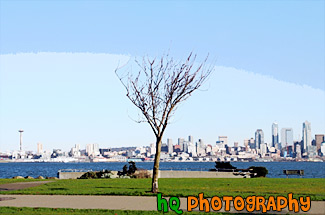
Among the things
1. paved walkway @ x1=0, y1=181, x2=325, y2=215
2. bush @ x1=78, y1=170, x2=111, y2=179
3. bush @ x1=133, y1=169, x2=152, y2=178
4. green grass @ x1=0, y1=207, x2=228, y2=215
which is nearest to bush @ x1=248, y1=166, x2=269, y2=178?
bush @ x1=133, y1=169, x2=152, y2=178

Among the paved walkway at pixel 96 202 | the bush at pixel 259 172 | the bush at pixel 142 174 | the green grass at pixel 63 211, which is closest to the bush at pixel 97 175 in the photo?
the bush at pixel 142 174

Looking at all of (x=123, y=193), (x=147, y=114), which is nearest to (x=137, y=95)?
(x=147, y=114)

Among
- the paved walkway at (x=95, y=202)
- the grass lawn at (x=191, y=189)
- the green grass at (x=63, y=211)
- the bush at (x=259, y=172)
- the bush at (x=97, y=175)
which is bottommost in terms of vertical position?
the bush at (x=259, y=172)

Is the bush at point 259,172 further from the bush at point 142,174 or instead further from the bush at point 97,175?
the bush at point 97,175

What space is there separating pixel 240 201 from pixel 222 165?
4221cm

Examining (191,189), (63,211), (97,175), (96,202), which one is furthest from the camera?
(97,175)

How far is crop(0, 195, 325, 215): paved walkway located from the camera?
19480 mm

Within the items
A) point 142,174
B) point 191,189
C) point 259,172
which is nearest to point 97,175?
point 142,174

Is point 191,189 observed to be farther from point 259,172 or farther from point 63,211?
point 259,172

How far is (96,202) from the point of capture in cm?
2161

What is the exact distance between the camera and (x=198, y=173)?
53.5 meters

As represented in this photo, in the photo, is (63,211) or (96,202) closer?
(63,211)

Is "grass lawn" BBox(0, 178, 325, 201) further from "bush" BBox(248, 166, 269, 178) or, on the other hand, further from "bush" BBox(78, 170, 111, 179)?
"bush" BBox(248, 166, 269, 178)

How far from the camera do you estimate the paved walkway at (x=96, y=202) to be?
1948 centimetres
